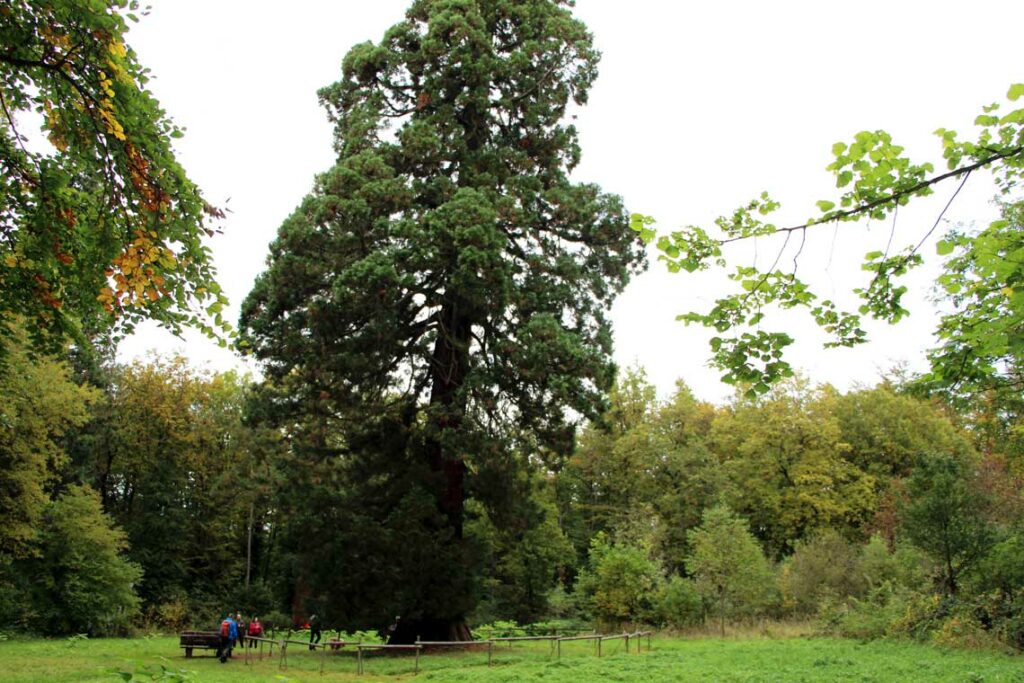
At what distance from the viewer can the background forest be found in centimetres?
1891

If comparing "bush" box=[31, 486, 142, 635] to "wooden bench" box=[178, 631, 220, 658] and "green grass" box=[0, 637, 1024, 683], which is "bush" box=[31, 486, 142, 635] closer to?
"green grass" box=[0, 637, 1024, 683]

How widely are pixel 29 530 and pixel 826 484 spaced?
33.4 m

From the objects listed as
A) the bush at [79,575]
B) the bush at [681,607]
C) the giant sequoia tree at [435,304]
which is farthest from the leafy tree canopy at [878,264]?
the bush at [79,575]

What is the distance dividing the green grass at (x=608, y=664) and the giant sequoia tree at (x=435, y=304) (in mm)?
2047

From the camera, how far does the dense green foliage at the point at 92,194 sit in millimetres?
5879

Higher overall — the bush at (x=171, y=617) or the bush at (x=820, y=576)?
the bush at (x=820, y=576)

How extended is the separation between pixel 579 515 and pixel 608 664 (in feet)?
86.7

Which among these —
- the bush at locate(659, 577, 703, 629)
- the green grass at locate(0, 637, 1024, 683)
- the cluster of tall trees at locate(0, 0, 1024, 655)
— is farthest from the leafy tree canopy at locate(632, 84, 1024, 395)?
the bush at locate(659, 577, 703, 629)

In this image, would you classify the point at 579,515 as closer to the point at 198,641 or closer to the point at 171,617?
the point at 171,617

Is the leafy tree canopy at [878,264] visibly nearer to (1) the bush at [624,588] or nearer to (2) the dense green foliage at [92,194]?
(2) the dense green foliage at [92,194]

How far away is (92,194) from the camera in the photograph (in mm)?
8305

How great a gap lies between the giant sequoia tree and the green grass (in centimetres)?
205

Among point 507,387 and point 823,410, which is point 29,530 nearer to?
point 507,387

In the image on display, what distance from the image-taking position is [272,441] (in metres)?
34.3
